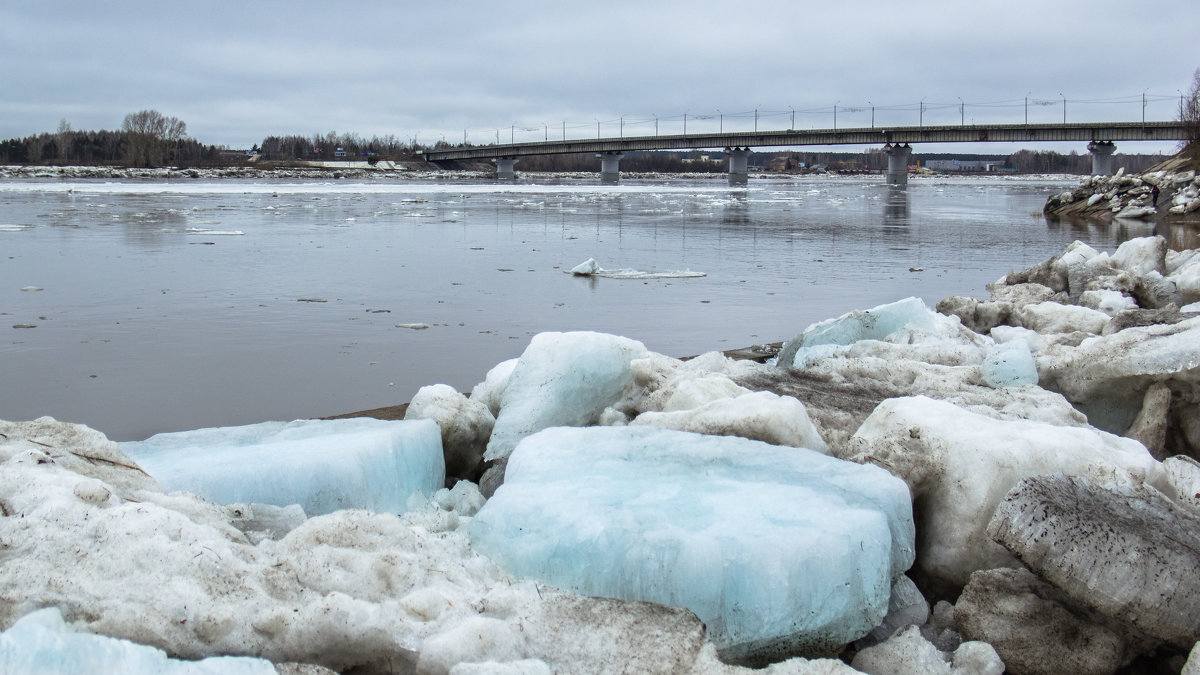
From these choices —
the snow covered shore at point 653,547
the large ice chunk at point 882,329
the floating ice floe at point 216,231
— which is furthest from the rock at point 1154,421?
the floating ice floe at point 216,231

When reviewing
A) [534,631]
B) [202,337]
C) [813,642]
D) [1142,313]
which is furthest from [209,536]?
[1142,313]

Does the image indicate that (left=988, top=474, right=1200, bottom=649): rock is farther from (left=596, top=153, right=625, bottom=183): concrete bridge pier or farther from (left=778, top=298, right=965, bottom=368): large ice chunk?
(left=596, top=153, right=625, bottom=183): concrete bridge pier

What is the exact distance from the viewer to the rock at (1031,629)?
2.18 m

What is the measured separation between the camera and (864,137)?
71.8 m

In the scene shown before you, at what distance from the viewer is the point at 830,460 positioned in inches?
112

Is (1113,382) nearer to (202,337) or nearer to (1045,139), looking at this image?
(202,337)

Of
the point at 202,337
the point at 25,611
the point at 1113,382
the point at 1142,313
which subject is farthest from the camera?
the point at 202,337

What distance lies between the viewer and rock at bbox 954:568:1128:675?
218 centimetres

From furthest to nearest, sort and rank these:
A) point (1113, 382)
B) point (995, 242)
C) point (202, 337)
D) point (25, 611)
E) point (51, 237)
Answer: point (995, 242), point (51, 237), point (202, 337), point (1113, 382), point (25, 611)

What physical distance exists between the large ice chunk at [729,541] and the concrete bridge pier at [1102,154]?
219 feet

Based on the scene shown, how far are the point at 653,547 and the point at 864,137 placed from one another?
243 feet

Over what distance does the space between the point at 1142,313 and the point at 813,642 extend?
3.73 metres

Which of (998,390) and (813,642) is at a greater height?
(998,390)

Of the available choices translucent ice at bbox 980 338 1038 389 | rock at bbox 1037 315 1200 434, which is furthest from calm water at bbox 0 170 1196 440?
rock at bbox 1037 315 1200 434
